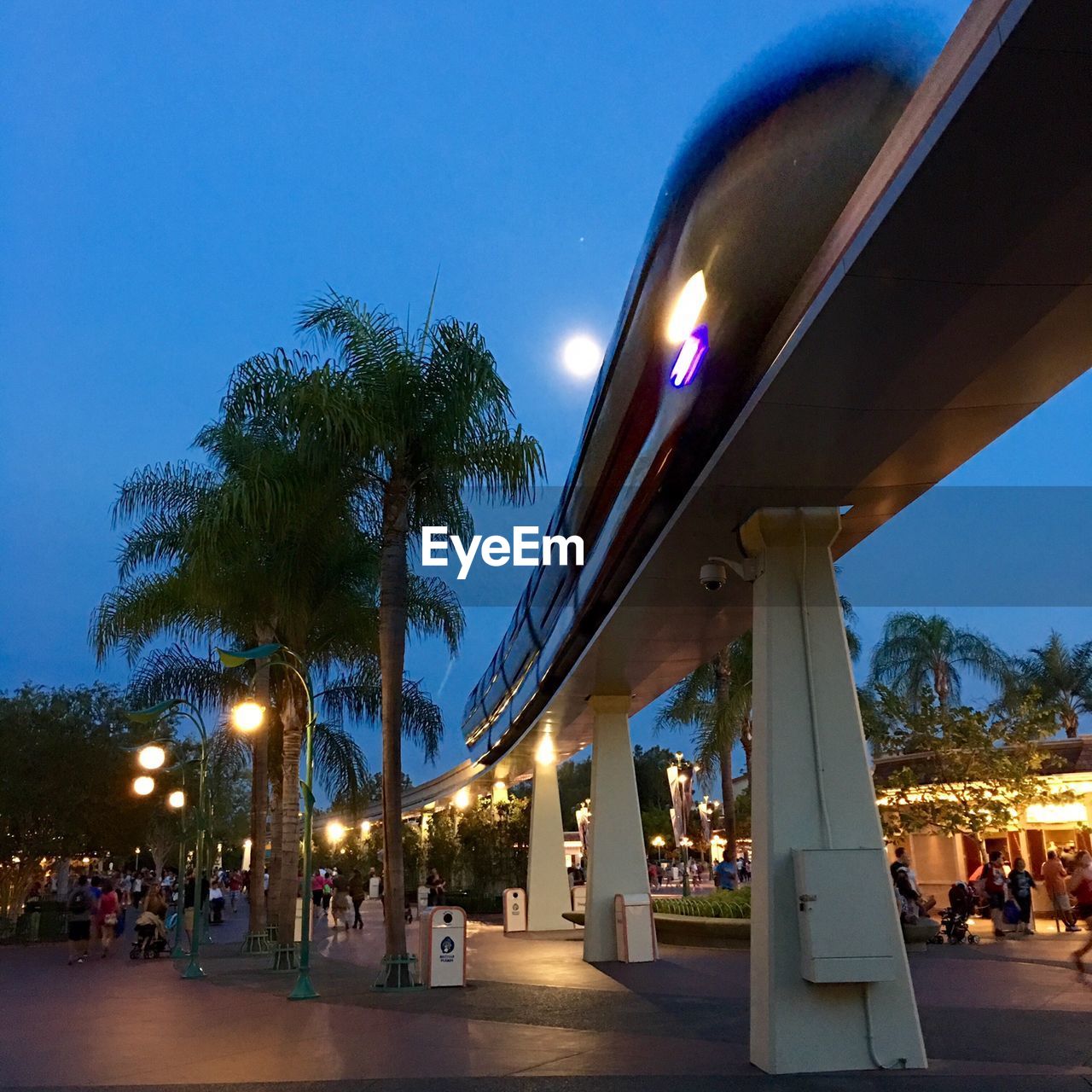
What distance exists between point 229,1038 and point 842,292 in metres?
9.33

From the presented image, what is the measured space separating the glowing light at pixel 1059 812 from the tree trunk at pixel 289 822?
1743cm

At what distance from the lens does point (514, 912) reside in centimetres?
2520

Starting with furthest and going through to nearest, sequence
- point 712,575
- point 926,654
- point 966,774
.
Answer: point 926,654, point 966,774, point 712,575

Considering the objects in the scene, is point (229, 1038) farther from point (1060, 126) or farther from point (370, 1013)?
point (1060, 126)

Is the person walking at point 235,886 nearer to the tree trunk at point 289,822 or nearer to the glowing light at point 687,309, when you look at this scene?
the tree trunk at point 289,822

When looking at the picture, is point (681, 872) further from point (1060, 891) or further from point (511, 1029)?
point (511, 1029)

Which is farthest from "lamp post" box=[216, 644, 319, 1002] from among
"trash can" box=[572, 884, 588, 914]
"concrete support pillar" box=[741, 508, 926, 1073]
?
"trash can" box=[572, 884, 588, 914]

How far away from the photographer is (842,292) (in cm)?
549

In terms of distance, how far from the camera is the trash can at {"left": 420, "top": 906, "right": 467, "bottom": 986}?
1402 cm

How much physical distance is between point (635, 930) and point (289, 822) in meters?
7.08

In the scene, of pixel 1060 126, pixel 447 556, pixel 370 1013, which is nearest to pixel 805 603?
pixel 1060 126

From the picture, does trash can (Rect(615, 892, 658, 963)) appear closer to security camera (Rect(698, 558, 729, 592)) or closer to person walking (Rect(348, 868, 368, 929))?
security camera (Rect(698, 558, 729, 592))

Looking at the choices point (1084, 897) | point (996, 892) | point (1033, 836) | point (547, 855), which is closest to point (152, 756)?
point (547, 855)

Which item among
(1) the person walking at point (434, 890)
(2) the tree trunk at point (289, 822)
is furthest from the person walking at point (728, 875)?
(2) the tree trunk at point (289, 822)
